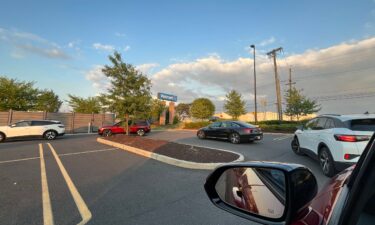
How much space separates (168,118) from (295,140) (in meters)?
38.1

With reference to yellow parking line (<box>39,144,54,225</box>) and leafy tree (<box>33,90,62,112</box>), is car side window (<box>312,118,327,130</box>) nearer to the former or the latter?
yellow parking line (<box>39,144,54,225</box>)

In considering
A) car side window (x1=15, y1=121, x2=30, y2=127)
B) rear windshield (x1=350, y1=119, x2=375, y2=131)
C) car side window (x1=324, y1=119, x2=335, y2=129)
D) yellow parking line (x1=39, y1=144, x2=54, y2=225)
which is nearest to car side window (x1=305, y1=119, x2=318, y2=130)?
car side window (x1=324, y1=119, x2=335, y2=129)

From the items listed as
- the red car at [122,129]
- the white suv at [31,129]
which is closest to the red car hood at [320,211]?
the white suv at [31,129]

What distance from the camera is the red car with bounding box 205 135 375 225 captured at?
919mm

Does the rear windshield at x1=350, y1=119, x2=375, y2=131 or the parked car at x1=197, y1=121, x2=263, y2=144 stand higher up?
the rear windshield at x1=350, y1=119, x2=375, y2=131

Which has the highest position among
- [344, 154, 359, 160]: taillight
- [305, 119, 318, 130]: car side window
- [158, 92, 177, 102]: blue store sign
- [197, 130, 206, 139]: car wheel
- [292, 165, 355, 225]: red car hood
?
[158, 92, 177, 102]: blue store sign

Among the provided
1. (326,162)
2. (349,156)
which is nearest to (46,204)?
(349,156)

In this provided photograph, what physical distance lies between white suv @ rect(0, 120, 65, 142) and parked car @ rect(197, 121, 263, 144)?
13510 millimetres

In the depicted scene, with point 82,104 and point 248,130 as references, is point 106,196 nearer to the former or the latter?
point 248,130

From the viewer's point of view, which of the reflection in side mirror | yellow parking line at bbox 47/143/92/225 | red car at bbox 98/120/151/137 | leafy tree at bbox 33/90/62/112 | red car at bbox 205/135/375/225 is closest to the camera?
red car at bbox 205/135/375/225

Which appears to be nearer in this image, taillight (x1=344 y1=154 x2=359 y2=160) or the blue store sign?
taillight (x1=344 y1=154 x2=359 y2=160)

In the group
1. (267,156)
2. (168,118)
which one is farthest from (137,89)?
(168,118)

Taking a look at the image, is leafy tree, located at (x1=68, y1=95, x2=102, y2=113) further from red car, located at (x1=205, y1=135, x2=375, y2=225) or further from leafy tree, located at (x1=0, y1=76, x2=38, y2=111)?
red car, located at (x1=205, y1=135, x2=375, y2=225)

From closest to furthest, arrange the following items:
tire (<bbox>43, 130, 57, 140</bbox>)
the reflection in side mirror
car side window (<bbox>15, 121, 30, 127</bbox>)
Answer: the reflection in side mirror, car side window (<bbox>15, 121, 30, 127</bbox>), tire (<bbox>43, 130, 57, 140</bbox>)
